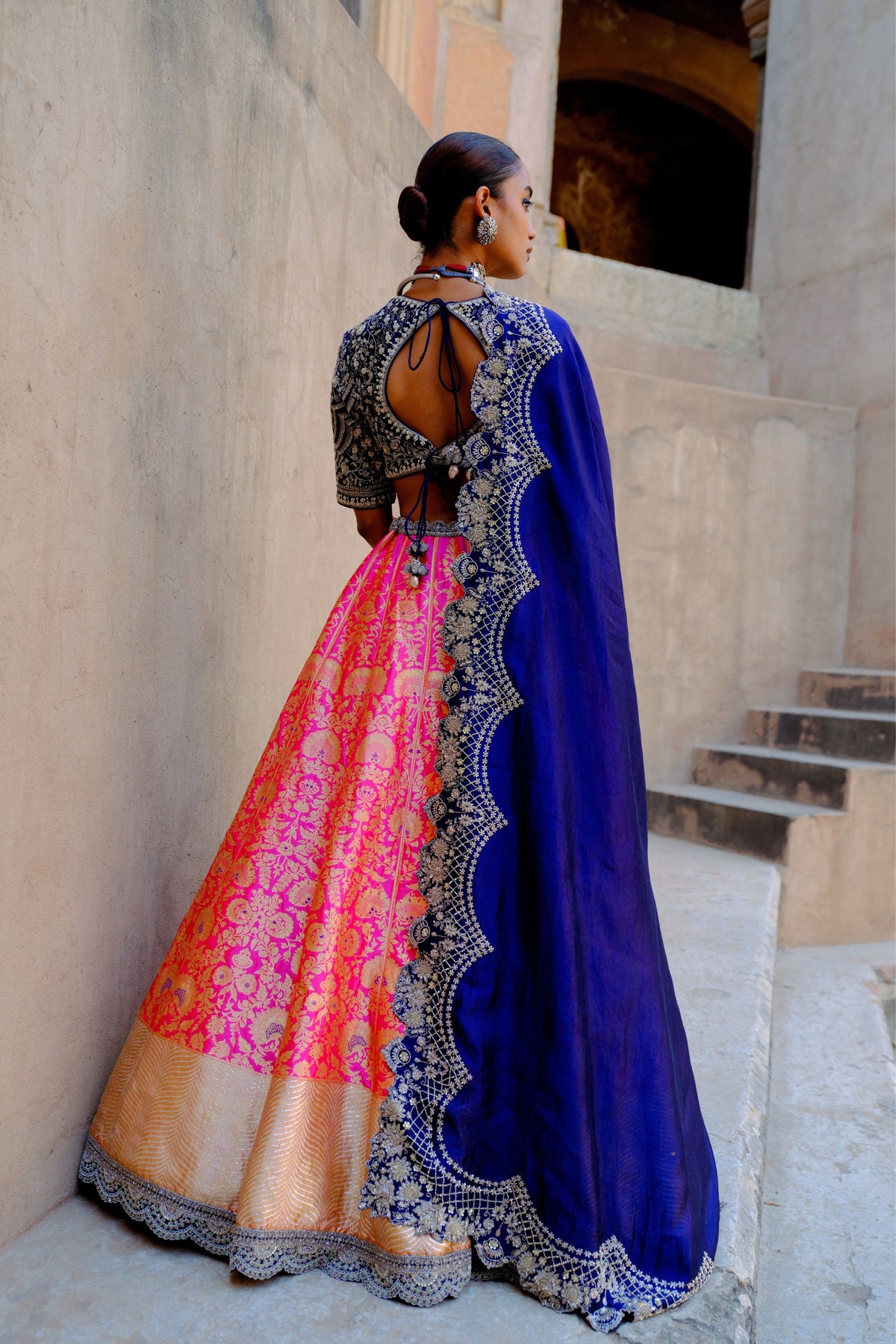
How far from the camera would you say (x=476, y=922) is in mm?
1453

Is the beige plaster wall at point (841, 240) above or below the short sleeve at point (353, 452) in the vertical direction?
above

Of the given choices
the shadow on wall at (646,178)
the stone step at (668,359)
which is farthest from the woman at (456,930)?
the shadow on wall at (646,178)

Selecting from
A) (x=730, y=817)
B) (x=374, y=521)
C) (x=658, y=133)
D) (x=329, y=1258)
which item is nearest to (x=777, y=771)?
(x=730, y=817)

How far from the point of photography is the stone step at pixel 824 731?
476 centimetres

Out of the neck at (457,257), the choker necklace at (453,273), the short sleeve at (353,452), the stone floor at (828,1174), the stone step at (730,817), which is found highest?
the neck at (457,257)

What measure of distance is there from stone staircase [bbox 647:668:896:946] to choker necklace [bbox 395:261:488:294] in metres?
3.29

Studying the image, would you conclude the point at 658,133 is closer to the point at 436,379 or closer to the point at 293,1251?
the point at 436,379

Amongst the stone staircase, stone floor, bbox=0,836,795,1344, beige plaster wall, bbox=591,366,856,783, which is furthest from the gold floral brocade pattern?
beige plaster wall, bbox=591,366,856,783

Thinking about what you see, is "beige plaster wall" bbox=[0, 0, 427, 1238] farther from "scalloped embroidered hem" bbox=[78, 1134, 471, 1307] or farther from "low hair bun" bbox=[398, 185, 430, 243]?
"low hair bun" bbox=[398, 185, 430, 243]

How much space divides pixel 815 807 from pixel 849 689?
0.87 m

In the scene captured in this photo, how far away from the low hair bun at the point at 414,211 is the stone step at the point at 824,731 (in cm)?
375

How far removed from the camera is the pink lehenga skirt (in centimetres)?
140

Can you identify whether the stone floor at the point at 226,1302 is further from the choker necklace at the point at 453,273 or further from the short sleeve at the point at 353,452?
the choker necklace at the point at 453,273

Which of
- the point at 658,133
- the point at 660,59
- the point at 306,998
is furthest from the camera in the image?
the point at 658,133
